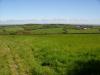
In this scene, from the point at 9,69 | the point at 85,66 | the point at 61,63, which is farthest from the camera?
the point at 61,63

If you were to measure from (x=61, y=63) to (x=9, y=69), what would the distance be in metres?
3.42

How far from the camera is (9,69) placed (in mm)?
12312

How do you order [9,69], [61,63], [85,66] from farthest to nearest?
[61,63]
[85,66]
[9,69]

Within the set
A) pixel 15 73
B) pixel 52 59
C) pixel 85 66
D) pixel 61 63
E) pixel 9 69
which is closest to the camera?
pixel 15 73

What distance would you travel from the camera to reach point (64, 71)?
12477mm

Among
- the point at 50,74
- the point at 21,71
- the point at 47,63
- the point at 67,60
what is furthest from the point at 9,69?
the point at 67,60

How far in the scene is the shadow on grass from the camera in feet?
39.9

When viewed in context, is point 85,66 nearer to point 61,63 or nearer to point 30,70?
point 61,63

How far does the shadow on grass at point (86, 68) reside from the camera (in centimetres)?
1215

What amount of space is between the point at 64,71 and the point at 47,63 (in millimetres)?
2432

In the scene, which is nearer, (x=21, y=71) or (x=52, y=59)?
(x=21, y=71)

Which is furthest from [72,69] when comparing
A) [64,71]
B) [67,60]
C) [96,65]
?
[67,60]

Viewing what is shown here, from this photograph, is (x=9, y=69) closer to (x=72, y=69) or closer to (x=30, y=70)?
(x=30, y=70)

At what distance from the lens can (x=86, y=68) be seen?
12.9 metres
